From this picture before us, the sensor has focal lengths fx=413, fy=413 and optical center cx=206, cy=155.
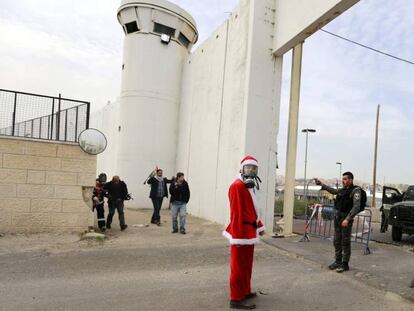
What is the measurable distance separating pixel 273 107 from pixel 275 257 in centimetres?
495

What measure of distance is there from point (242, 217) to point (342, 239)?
2840mm

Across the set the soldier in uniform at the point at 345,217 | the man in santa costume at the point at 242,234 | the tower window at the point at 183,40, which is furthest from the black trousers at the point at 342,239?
the tower window at the point at 183,40

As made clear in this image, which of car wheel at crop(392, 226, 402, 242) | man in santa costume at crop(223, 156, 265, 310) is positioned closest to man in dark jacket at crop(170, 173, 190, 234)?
car wheel at crop(392, 226, 402, 242)

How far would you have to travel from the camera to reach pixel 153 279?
21.7ft

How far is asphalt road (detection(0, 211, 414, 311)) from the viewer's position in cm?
543

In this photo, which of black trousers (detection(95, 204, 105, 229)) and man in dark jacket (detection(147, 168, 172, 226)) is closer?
black trousers (detection(95, 204, 105, 229))


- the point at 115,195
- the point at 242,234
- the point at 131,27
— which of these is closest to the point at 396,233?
the point at 115,195

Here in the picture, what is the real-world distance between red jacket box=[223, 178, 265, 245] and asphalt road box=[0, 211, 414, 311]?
0.90 meters

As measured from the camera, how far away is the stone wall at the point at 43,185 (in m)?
10.2

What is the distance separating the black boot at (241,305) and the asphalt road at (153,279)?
138 mm

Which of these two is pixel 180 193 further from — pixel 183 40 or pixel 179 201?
pixel 183 40

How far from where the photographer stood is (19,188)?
33.8ft

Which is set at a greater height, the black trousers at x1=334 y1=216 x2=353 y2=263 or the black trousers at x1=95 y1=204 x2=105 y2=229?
the black trousers at x1=334 y1=216 x2=353 y2=263

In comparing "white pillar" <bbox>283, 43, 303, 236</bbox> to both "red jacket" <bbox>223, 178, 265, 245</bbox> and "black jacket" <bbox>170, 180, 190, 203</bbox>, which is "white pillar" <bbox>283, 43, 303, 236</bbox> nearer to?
"black jacket" <bbox>170, 180, 190, 203</bbox>
